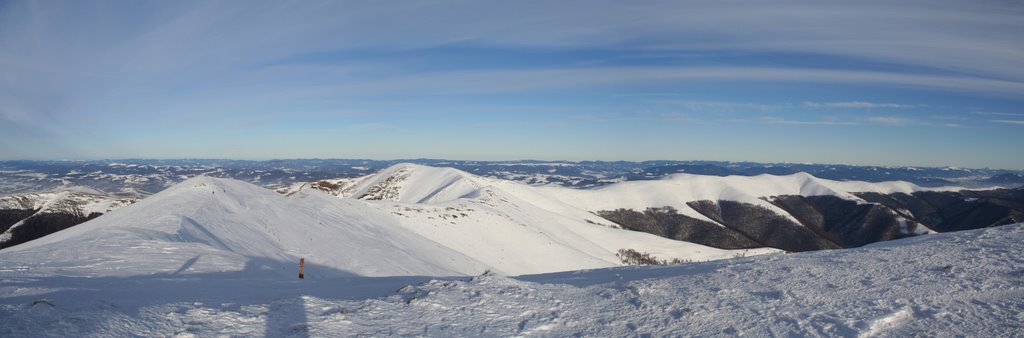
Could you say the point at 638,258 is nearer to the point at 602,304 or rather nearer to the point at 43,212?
the point at 602,304

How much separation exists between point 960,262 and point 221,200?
31801 mm

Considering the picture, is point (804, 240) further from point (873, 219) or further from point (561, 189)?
point (561, 189)

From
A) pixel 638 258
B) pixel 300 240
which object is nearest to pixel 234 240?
pixel 300 240

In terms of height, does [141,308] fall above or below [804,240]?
above

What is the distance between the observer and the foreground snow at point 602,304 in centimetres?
628

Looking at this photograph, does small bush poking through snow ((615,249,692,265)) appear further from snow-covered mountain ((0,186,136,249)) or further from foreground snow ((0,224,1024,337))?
snow-covered mountain ((0,186,136,249))

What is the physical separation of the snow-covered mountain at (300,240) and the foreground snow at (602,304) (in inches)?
100

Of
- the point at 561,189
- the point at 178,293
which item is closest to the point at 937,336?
the point at 178,293

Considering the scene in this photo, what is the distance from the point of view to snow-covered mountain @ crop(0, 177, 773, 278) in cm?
1298

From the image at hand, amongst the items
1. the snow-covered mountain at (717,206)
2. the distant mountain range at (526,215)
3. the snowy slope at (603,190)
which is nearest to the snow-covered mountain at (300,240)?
the distant mountain range at (526,215)

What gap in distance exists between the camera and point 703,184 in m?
147

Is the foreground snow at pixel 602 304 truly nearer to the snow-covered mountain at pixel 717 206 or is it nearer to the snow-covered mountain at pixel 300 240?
the snow-covered mountain at pixel 300 240

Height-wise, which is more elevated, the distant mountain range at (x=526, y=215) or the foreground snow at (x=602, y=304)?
the foreground snow at (x=602, y=304)

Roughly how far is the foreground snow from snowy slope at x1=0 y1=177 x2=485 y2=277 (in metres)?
2.04
